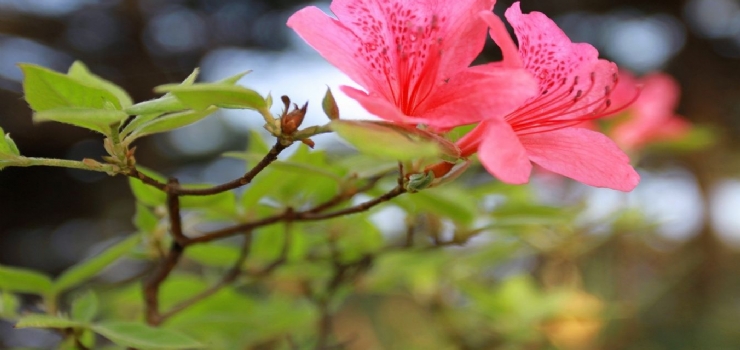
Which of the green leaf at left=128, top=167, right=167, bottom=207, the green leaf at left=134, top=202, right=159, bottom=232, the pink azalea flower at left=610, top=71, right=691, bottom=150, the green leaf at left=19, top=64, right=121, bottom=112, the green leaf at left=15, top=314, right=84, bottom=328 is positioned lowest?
the pink azalea flower at left=610, top=71, right=691, bottom=150

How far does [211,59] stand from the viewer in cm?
198

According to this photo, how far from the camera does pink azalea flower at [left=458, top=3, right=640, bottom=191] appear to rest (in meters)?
0.30

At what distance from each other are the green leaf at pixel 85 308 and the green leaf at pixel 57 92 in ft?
0.70

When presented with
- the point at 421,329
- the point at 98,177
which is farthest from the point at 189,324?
the point at 98,177

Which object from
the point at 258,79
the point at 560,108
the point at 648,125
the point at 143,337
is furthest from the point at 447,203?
the point at 258,79

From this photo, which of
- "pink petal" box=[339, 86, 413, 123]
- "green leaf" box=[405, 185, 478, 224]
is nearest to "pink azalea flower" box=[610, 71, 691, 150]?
"green leaf" box=[405, 185, 478, 224]

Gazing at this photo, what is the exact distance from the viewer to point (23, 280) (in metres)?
0.46

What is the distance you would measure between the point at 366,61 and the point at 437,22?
0.05 m

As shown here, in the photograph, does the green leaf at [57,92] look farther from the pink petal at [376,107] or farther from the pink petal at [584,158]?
the pink petal at [584,158]

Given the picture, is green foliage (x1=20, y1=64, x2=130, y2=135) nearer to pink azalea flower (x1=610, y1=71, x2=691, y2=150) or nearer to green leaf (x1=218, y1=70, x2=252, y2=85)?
green leaf (x1=218, y1=70, x2=252, y2=85)

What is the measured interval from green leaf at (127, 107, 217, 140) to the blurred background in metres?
1.46

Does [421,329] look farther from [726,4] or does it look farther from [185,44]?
[726,4]

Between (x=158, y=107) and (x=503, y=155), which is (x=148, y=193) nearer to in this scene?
(x=158, y=107)

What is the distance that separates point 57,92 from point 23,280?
0.80 feet
